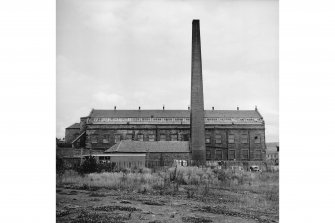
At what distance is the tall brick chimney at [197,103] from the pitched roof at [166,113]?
34.4ft

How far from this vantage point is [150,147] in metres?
26.9

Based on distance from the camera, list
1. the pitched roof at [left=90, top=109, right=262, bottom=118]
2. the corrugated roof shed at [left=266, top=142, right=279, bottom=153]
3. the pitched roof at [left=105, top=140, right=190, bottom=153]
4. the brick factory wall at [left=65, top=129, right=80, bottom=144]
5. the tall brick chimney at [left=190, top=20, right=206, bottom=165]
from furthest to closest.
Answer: the corrugated roof shed at [left=266, top=142, right=279, bottom=153], the brick factory wall at [left=65, top=129, right=80, bottom=144], the pitched roof at [left=90, top=109, right=262, bottom=118], the pitched roof at [left=105, top=140, right=190, bottom=153], the tall brick chimney at [left=190, top=20, right=206, bottom=165]

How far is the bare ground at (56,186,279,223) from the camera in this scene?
7105 millimetres

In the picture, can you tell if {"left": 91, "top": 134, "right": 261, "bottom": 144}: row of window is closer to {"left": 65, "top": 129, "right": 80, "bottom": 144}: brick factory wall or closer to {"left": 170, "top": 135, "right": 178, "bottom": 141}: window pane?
{"left": 170, "top": 135, "right": 178, "bottom": 141}: window pane

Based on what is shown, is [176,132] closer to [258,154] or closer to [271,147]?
[258,154]

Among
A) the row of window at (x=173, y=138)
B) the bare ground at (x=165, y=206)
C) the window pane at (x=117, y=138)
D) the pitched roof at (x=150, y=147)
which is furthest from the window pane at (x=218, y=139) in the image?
the bare ground at (x=165, y=206)

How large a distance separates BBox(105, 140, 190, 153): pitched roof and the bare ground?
1511 cm

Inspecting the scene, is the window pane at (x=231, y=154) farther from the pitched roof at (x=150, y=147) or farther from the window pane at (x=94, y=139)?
the window pane at (x=94, y=139)

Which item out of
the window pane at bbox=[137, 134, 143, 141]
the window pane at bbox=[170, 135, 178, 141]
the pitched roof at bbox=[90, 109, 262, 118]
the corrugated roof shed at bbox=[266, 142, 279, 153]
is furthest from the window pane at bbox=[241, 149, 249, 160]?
the window pane at bbox=[137, 134, 143, 141]

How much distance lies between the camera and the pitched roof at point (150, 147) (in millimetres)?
26158
